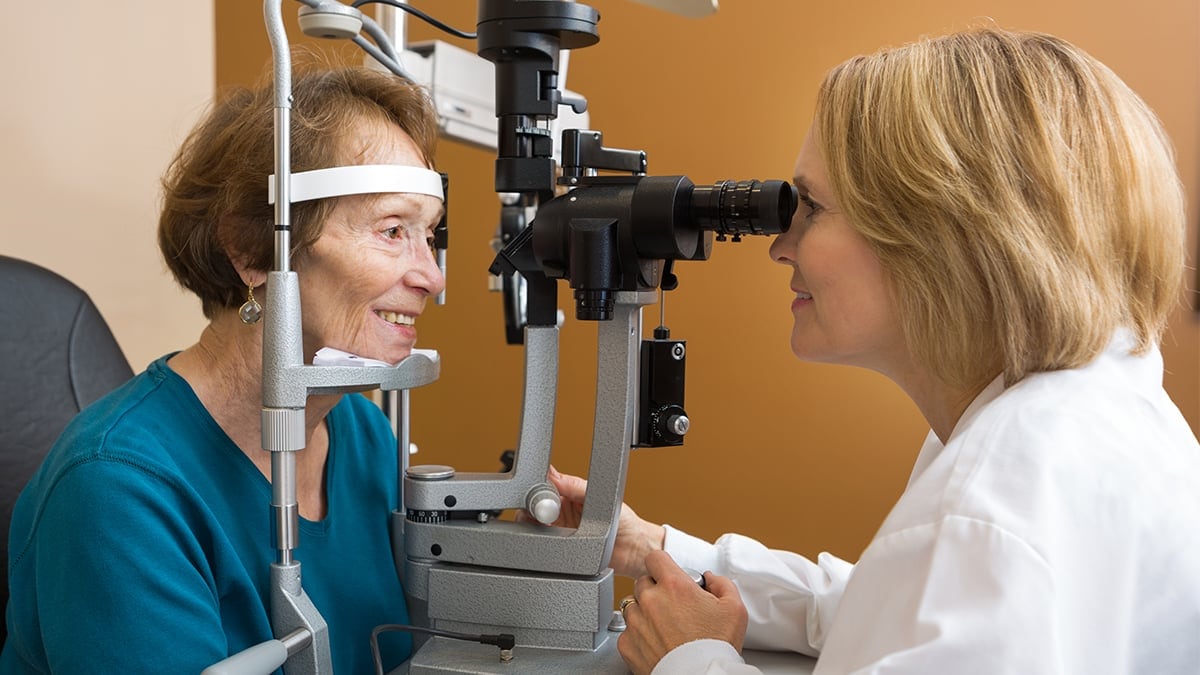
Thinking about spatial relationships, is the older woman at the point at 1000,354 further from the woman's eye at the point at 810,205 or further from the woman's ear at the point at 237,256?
the woman's ear at the point at 237,256

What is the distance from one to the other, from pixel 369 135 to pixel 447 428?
1977 millimetres

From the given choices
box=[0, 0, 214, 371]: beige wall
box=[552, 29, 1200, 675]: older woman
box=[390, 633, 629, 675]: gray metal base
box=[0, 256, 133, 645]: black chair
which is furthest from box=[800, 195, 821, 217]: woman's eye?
box=[0, 0, 214, 371]: beige wall

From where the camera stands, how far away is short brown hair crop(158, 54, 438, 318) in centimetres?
125

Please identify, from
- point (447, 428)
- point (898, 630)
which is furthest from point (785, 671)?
point (447, 428)

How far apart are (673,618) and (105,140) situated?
178 cm

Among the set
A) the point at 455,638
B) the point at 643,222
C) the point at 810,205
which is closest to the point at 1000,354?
the point at 810,205

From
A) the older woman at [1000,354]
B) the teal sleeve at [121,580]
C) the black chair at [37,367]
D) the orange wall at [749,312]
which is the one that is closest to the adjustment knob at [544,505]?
the older woman at [1000,354]

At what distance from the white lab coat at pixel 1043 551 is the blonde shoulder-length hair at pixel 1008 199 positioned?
70mm

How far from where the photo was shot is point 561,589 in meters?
1.12

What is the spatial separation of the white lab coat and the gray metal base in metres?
0.29

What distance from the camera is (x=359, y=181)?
1.19m

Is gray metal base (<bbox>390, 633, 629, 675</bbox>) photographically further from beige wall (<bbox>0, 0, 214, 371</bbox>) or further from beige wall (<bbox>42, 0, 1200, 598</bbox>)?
beige wall (<bbox>42, 0, 1200, 598</bbox>)

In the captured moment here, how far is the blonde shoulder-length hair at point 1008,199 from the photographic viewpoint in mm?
934

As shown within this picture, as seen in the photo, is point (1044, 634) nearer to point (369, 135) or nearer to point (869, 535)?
point (369, 135)
